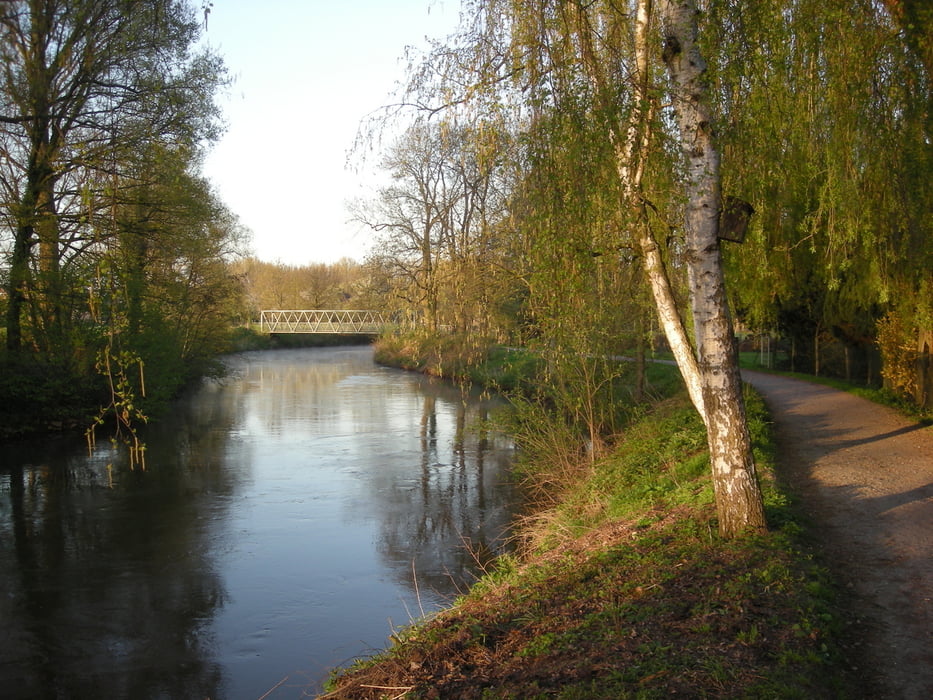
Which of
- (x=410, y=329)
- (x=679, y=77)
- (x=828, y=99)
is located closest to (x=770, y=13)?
(x=679, y=77)

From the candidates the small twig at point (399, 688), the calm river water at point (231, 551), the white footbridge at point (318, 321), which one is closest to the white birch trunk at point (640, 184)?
the small twig at point (399, 688)

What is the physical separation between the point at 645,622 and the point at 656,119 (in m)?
4.02

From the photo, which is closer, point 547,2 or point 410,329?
point 547,2

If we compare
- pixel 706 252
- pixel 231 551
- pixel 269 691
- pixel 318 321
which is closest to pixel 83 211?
pixel 231 551

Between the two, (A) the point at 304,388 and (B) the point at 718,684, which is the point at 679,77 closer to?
(B) the point at 718,684

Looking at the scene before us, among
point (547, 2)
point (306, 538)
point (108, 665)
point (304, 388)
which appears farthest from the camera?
point (304, 388)

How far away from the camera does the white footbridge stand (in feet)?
196

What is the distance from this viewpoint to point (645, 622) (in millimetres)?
5246

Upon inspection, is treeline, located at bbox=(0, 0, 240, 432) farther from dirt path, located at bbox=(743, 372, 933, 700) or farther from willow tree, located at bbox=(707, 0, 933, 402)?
dirt path, located at bbox=(743, 372, 933, 700)

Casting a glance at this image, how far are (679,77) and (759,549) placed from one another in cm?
387

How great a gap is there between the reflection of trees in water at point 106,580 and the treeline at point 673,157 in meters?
5.26

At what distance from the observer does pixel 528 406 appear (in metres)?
13.5

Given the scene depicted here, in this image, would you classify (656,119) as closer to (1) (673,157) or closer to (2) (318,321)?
(1) (673,157)

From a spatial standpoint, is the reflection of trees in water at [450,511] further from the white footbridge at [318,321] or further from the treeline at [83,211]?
the white footbridge at [318,321]
